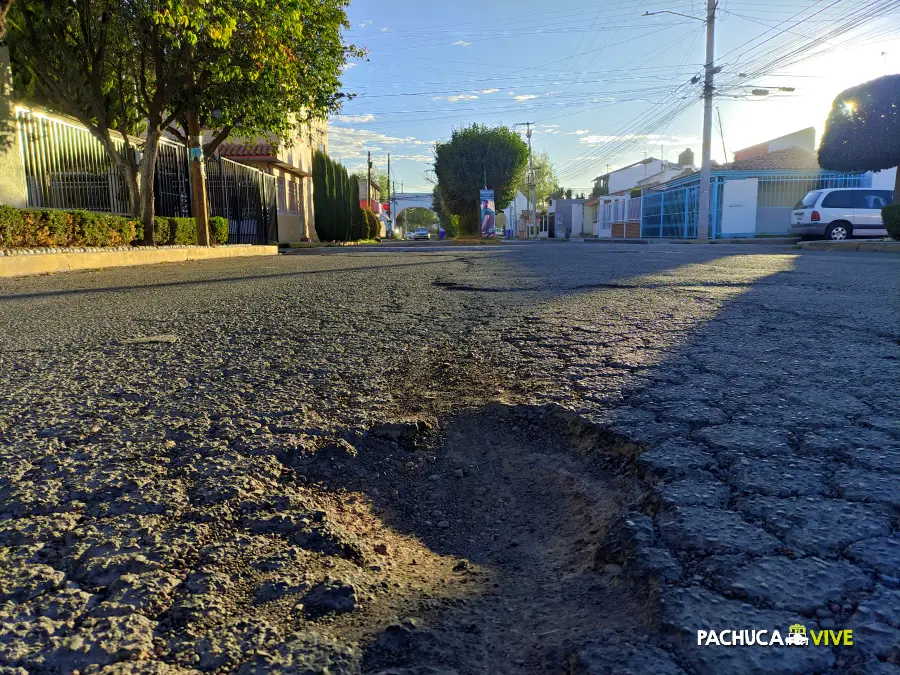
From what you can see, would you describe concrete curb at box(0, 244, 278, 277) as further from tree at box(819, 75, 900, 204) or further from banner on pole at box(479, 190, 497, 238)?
banner on pole at box(479, 190, 497, 238)

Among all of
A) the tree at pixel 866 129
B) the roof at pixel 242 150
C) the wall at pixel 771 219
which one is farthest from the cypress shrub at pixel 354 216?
the tree at pixel 866 129

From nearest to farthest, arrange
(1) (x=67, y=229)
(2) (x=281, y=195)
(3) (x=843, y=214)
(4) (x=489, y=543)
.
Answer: (4) (x=489, y=543), (1) (x=67, y=229), (3) (x=843, y=214), (2) (x=281, y=195)

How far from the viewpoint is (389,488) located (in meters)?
1.42

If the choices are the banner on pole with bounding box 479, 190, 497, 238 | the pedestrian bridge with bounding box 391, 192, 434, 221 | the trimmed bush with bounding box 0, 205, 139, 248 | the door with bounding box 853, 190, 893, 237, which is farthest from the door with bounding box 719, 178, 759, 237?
the pedestrian bridge with bounding box 391, 192, 434, 221

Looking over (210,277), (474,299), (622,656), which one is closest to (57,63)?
(210,277)

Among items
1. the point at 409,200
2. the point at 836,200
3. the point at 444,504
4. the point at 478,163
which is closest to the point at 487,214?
the point at 478,163

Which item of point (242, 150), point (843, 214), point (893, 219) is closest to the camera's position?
point (893, 219)

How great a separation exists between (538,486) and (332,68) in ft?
41.6

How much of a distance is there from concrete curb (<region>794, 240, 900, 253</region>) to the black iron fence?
1508 centimetres

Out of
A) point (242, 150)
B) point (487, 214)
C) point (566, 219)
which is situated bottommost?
point (487, 214)

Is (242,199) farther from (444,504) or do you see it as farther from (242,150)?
(444,504)

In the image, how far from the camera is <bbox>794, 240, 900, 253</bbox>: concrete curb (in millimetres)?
12320

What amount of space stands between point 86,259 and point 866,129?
17.3m

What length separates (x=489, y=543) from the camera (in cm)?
121
